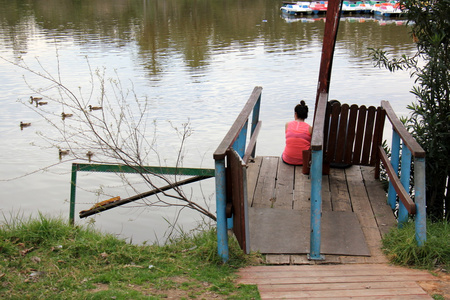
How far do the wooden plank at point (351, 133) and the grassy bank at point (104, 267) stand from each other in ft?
8.83

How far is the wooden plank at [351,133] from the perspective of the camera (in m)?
7.60

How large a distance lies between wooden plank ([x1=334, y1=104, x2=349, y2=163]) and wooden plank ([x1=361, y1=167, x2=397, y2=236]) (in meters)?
0.45

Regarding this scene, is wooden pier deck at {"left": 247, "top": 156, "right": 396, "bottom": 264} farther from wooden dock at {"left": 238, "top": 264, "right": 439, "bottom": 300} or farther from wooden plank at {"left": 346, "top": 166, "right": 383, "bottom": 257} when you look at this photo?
wooden dock at {"left": 238, "top": 264, "right": 439, "bottom": 300}

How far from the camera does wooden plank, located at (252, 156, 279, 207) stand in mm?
6863

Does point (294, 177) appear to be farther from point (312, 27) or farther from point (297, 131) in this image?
point (312, 27)

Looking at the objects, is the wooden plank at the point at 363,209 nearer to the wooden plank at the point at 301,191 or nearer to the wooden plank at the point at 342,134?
the wooden plank at the point at 342,134

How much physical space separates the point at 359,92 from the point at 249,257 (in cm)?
1323

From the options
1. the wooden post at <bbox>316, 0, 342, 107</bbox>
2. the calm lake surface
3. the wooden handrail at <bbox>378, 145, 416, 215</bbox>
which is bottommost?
the calm lake surface

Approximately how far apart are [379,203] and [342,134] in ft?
4.21

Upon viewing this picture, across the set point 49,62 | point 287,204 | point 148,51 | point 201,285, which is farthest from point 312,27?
point 201,285

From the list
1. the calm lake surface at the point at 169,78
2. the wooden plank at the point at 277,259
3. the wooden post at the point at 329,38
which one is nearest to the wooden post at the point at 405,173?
the wooden plank at the point at 277,259

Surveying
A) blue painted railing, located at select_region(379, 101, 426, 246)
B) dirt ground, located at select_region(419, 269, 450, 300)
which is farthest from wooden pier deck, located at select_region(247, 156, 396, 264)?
dirt ground, located at select_region(419, 269, 450, 300)

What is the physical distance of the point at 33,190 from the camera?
33.4 ft

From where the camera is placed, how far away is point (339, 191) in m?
7.23
